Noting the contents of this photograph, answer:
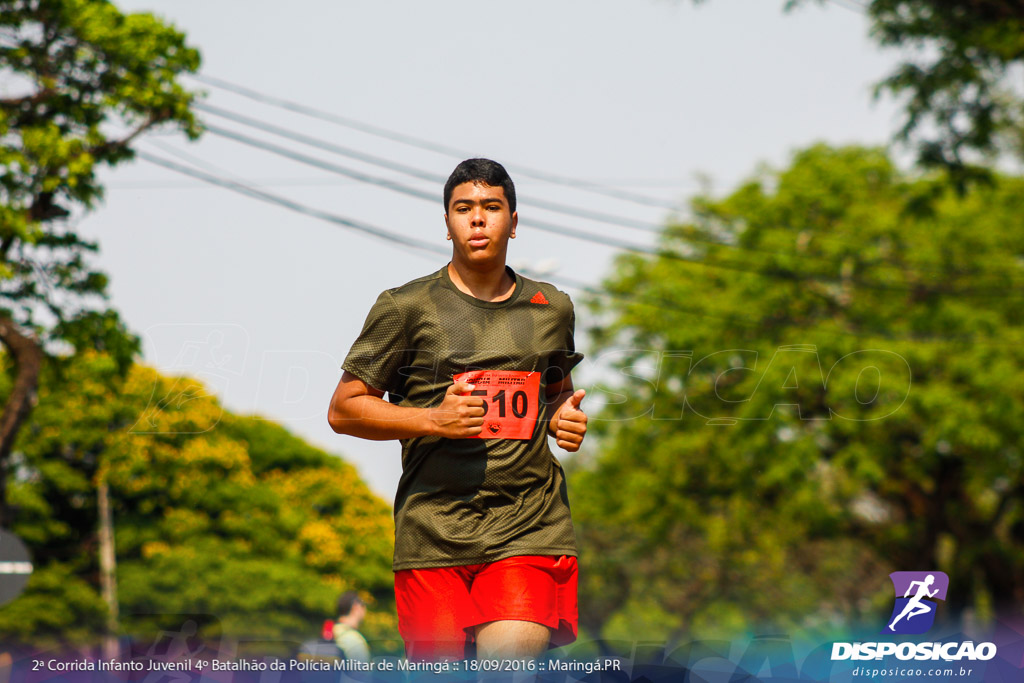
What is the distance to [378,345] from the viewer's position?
11.4 feet

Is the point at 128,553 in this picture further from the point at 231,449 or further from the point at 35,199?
the point at 35,199

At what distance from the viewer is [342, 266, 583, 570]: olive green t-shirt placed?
3.38 meters

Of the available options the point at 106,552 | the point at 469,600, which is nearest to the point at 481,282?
the point at 469,600

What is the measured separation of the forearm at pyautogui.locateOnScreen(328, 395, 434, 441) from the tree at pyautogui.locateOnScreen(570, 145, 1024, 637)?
59.5ft

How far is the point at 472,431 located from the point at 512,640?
1.93 feet

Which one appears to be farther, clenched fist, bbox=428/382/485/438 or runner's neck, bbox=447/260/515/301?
runner's neck, bbox=447/260/515/301

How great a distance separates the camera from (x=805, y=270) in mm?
24656

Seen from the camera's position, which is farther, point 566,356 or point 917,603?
point 917,603

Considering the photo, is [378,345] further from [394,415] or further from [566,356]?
[566,356]

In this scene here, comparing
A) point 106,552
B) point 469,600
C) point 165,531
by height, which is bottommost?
point 469,600

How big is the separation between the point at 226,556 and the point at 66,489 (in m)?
5.12

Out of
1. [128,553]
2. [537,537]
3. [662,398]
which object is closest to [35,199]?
[537,537]

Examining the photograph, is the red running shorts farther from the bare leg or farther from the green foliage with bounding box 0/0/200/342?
the green foliage with bounding box 0/0/200/342

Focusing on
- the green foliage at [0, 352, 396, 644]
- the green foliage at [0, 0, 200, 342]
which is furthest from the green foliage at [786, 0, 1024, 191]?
the green foliage at [0, 352, 396, 644]
